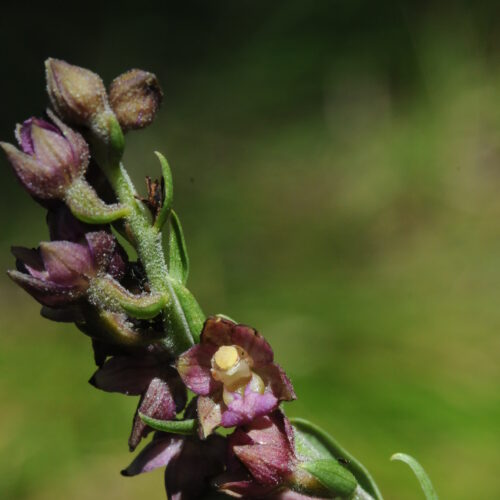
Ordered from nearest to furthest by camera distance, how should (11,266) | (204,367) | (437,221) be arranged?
(204,367), (437,221), (11,266)

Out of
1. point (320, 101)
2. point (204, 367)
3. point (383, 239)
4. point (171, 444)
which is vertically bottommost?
point (171, 444)

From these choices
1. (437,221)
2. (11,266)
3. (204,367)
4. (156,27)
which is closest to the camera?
(204,367)

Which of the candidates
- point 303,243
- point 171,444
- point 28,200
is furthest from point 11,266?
point 171,444

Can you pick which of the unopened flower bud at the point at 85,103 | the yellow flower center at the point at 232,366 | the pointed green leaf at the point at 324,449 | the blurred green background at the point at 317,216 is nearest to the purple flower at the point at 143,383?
the yellow flower center at the point at 232,366

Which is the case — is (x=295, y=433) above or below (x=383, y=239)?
below

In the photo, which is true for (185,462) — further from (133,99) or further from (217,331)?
(133,99)

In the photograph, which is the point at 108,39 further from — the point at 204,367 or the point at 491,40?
the point at 204,367

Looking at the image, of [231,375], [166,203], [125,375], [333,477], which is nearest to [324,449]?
[333,477]
